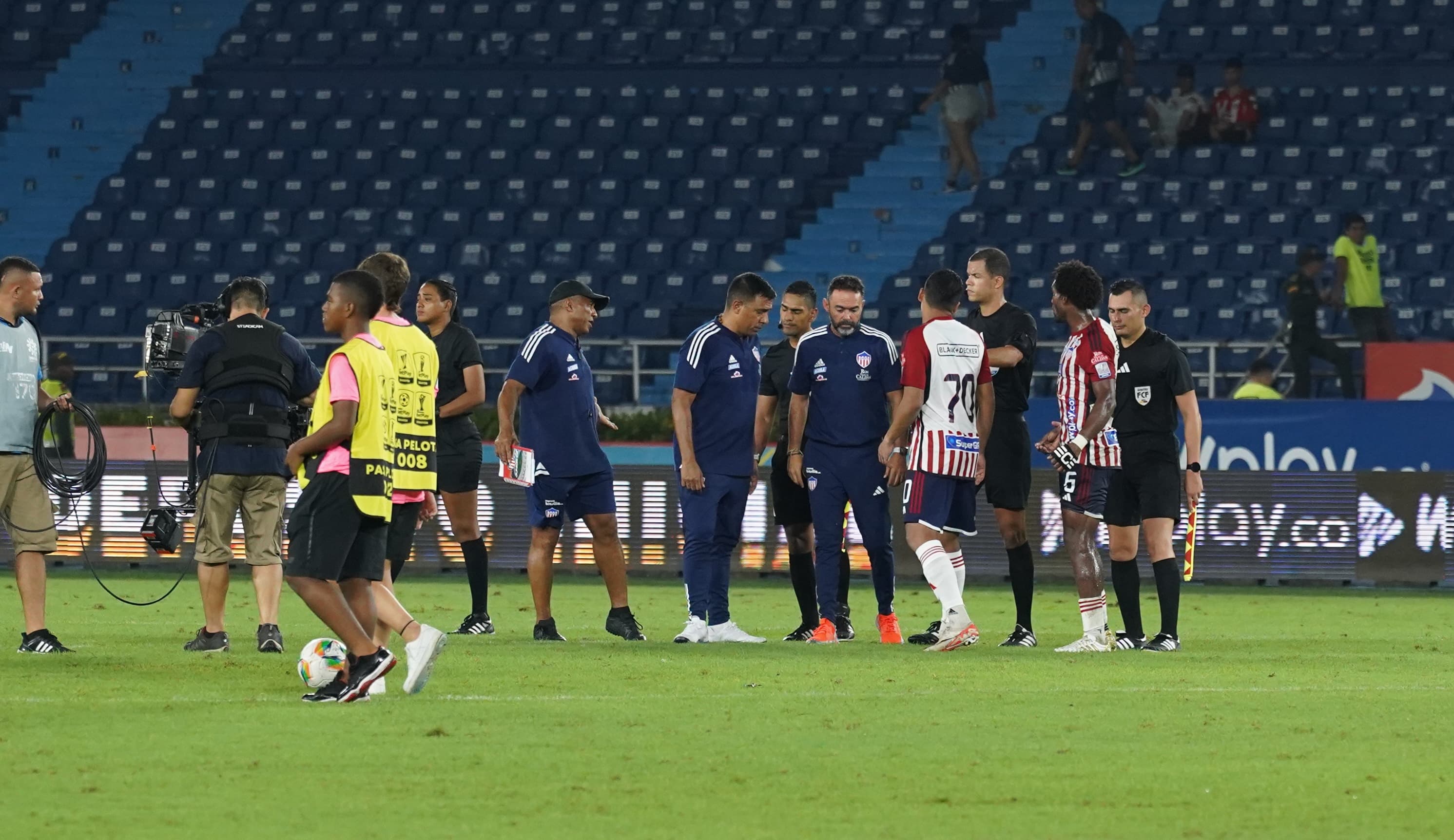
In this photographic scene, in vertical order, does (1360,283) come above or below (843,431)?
above

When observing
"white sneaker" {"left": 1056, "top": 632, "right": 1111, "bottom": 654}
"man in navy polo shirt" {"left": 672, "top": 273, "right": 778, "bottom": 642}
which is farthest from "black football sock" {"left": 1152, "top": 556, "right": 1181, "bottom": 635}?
"man in navy polo shirt" {"left": 672, "top": 273, "right": 778, "bottom": 642}

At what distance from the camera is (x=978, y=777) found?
23.7 feet

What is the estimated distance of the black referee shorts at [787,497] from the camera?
41.7ft

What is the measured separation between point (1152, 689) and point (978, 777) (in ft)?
9.16

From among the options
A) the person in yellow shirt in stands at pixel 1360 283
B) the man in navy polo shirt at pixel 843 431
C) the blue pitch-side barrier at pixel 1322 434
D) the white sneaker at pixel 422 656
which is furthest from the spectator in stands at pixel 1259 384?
the white sneaker at pixel 422 656

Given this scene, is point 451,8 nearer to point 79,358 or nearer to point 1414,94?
point 79,358

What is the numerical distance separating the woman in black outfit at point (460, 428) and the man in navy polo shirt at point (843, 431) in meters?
2.14

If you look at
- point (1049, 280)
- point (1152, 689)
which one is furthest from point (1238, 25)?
point (1152, 689)

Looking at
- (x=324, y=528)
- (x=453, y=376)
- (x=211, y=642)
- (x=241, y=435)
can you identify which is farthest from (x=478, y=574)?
(x=324, y=528)

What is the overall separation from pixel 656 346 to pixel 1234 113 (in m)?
9.18

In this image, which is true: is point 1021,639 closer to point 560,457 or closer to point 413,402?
point 560,457

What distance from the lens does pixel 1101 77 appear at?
92.9 feet

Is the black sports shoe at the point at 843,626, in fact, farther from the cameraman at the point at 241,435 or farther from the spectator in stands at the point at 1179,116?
the spectator in stands at the point at 1179,116

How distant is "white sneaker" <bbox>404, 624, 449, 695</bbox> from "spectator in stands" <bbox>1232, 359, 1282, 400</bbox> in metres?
13.3
